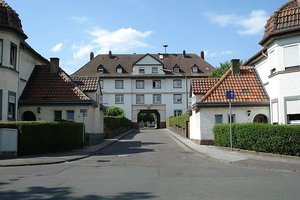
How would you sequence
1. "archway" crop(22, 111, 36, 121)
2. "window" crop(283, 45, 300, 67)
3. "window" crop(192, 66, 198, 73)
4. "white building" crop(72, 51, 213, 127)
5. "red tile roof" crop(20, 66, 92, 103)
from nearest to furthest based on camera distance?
1. "window" crop(283, 45, 300, 67)
2. "red tile roof" crop(20, 66, 92, 103)
3. "archway" crop(22, 111, 36, 121)
4. "white building" crop(72, 51, 213, 127)
5. "window" crop(192, 66, 198, 73)

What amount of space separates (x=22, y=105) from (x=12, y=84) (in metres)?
4.26

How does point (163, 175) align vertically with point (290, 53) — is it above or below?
below

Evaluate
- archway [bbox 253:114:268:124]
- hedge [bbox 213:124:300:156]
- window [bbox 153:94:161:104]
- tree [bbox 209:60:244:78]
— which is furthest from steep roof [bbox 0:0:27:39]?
window [bbox 153:94:161:104]

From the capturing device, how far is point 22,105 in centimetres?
2969

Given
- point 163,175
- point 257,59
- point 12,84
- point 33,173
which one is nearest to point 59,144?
point 12,84

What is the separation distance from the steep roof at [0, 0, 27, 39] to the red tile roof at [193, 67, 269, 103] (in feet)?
43.9

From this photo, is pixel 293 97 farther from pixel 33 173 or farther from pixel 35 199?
pixel 35 199

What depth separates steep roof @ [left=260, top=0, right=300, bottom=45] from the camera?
2323 centimetres

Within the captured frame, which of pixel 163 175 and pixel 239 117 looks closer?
pixel 163 175

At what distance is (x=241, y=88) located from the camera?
3050 cm

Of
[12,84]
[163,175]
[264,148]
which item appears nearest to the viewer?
[163,175]

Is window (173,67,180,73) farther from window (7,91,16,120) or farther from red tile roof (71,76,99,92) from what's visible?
window (7,91,16,120)

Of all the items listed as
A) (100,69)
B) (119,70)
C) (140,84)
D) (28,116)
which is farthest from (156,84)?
(28,116)

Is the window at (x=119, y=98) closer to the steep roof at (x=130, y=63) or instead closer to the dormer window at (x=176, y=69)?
the steep roof at (x=130, y=63)
